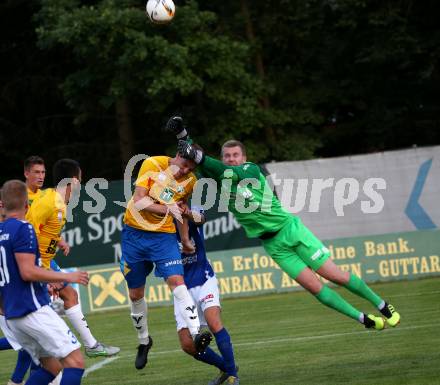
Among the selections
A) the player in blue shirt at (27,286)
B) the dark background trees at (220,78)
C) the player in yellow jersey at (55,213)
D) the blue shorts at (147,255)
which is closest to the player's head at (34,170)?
the player in yellow jersey at (55,213)

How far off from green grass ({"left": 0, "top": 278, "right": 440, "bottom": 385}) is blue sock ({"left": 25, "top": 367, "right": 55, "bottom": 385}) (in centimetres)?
220

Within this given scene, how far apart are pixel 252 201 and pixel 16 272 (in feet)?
10.0

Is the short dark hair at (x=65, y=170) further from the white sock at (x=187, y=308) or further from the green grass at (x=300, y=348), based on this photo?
the green grass at (x=300, y=348)

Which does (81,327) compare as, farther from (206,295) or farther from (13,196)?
(13,196)

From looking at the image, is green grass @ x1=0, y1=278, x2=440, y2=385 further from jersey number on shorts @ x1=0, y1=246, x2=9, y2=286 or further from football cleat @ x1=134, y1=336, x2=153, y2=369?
jersey number on shorts @ x1=0, y1=246, x2=9, y2=286

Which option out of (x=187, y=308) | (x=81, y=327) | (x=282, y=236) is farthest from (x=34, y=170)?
(x=282, y=236)

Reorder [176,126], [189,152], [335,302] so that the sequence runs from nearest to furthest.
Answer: [176,126]
[189,152]
[335,302]

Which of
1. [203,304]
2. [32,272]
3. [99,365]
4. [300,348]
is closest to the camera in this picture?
[32,272]

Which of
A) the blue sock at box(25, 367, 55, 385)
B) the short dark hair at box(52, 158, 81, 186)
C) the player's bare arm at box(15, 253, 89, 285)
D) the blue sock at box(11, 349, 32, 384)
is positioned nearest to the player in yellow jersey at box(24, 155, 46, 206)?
the short dark hair at box(52, 158, 81, 186)

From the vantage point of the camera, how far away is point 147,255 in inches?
368

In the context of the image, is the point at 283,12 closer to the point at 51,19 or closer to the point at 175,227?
the point at 51,19

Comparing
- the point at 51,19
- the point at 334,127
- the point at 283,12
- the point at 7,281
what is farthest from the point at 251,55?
the point at 7,281

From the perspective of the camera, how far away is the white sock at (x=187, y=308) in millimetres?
8841

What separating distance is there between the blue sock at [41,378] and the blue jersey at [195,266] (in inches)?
90.1
